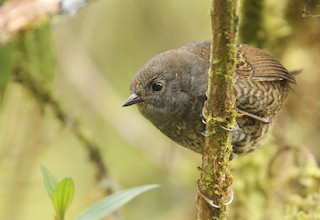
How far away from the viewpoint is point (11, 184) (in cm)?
428

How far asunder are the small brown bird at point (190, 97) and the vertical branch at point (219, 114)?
0.52 meters

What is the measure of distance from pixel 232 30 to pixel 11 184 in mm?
2571

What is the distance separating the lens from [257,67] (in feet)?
10.7

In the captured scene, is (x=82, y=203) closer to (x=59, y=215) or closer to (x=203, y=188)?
(x=59, y=215)

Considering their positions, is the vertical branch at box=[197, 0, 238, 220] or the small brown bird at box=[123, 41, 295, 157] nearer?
the vertical branch at box=[197, 0, 238, 220]

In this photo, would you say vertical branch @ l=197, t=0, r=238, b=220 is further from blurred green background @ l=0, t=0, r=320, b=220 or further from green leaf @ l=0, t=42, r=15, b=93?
green leaf @ l=0, t=42, r=15, b=93

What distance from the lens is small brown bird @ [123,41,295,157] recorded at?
10.0 feet

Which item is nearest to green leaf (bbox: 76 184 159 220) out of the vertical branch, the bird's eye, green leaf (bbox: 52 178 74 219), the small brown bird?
green leaf (bbox: 52 178 74 219)

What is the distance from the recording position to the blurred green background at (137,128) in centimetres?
393

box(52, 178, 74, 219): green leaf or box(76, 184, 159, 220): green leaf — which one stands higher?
box(52, 178, 74, 219): green leaf

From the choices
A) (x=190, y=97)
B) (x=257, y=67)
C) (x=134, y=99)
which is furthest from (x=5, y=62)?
(x=257, y=67)

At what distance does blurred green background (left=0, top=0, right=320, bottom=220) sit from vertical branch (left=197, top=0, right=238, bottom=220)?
0.81m

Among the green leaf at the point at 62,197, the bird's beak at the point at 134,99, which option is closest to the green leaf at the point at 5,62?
the bird's beak at the point at 134,99

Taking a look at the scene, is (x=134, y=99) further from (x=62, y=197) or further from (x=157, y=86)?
(x=62, y=197)
